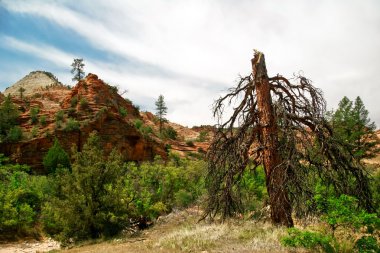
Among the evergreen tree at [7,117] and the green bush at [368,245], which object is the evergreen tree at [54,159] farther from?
the green bush at [368,245]

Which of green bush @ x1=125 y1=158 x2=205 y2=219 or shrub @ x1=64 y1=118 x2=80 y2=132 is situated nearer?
green bush @ x1=125 y1=158 x2=205 y2=219

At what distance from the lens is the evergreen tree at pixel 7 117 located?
50.0m

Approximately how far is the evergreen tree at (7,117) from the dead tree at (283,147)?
47.7 metres

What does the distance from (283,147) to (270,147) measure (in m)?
0.35

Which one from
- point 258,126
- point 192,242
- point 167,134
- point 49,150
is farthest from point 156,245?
point 167,134

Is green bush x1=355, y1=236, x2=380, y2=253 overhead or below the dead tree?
below

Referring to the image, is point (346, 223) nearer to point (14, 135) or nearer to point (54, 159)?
point (54, 159)

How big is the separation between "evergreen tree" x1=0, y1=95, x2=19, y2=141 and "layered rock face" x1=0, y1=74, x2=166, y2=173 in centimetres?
130

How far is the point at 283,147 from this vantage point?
933 cm

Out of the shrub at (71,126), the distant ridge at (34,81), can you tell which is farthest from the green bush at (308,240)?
the distant ridge at (34,81)

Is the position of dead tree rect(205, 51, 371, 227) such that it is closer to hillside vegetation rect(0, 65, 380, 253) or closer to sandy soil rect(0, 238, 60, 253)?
hillside vegetation rect(0, 65, 380, 253)

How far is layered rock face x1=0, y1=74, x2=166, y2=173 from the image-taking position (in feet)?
158

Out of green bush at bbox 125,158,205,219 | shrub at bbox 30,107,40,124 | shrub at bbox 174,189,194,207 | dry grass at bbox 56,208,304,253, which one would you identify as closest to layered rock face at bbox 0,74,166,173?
shrub at bbox 30,107,40,124

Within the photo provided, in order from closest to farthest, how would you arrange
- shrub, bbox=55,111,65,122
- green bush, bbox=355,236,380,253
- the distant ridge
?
green bush, bbox=355,236,380,253
shrub, bbox=55,111,65,122
the distant ridge
